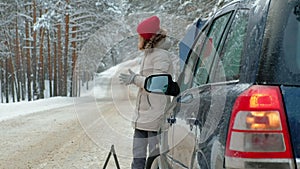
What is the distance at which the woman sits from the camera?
12.5ft

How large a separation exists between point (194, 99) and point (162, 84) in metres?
0.51

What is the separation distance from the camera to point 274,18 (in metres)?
1.84

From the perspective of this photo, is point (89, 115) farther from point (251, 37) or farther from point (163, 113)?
point (251, 37)

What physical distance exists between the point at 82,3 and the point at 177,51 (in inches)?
1063

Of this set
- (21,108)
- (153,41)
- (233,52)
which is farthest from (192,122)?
(21,108)

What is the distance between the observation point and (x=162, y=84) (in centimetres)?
317

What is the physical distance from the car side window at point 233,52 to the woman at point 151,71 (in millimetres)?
1190

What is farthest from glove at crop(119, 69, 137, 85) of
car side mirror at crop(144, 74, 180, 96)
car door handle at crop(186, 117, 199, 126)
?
car door handle at crop(186, 117, 199, 126)

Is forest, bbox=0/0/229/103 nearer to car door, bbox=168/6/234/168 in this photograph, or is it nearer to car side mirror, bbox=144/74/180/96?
car door, bbox=168/6/234/168

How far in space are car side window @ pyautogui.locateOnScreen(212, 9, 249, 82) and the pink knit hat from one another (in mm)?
1331

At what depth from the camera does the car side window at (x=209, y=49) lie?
2.87 m

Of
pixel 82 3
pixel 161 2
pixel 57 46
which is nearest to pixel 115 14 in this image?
pixel 82 3

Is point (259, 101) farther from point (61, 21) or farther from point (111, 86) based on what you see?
point (61, 21)

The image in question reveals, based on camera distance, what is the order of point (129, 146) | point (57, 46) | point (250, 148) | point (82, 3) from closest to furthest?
1. point (250, 148)
2. point (129, 146)
3. point (82, 3)
4. point (57, 46)
